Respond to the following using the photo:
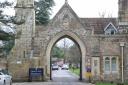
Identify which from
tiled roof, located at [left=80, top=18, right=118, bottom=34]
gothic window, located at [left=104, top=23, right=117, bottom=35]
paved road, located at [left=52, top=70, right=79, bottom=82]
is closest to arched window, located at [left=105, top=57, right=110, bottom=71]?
paved road, located at [left=52, top=70, right=79, bottom=82]

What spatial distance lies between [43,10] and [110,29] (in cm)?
1970

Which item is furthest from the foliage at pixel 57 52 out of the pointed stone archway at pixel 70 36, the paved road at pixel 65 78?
the pointed stone archway at pixel 70 36

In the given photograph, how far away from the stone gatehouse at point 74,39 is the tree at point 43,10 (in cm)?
1934

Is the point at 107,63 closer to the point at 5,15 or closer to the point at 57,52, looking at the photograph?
the point at 5,15

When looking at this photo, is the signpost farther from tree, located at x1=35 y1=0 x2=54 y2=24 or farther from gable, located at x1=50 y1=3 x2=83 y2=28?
tree, located at x1=35 y1=0 x2=54 y2=24

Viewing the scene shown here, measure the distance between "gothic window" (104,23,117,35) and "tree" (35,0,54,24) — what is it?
681 inches

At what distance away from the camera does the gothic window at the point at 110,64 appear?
5325 centimetres

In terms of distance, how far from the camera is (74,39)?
53.9 metres

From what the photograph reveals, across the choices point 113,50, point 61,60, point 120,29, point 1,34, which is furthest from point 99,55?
point 61,60

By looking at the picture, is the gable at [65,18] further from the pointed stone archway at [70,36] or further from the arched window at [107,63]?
the arched window at [107,63]

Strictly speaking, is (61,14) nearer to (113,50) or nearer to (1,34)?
(113,50)

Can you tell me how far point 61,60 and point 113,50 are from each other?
10362 centimetres

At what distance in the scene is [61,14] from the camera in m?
53.6

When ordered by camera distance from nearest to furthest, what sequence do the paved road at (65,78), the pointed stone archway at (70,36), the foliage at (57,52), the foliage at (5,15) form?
the foliage at (5,15)
the pointed stone archway at (70,36)
the paved road at (65,78)
the foliage at (57,52)
